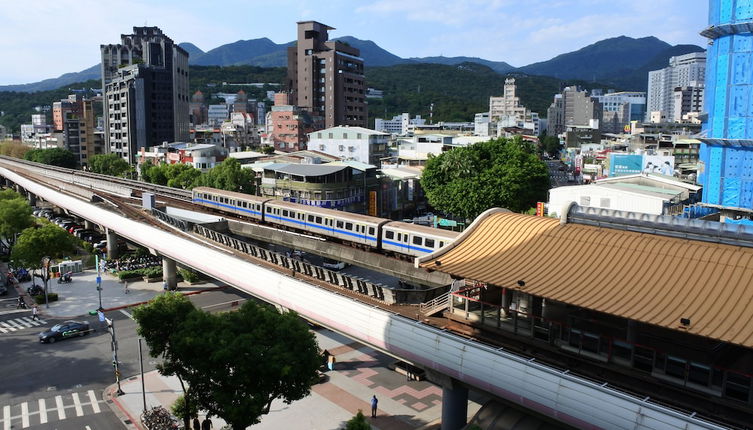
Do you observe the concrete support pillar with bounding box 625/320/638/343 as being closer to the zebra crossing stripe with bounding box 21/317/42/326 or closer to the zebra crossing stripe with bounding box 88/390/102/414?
the zebra crossing stripe with bounding box 88/390/102/414

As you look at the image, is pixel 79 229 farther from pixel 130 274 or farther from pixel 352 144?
pixel 352 144

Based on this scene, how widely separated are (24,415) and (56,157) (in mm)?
119587

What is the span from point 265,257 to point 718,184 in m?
39.3

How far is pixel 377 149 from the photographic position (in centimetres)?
9788

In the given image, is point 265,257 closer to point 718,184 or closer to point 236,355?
point 236,355

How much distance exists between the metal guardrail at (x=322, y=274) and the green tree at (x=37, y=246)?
40.3ft

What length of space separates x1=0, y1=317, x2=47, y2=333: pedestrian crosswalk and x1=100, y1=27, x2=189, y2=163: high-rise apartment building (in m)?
98.7

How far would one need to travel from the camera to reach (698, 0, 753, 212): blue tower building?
46906 mm

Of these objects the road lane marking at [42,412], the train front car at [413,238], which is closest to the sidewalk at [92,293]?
the road lane marking at [42,412]

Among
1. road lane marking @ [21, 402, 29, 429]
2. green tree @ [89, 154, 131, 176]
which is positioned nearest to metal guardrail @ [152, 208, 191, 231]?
road lane marking @ [21, 402, 29, 429]

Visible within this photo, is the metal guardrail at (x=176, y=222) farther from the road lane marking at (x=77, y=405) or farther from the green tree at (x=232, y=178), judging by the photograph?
the road lane marking at (x=77, y=405)

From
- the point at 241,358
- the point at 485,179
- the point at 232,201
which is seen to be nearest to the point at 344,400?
the point at 241,358

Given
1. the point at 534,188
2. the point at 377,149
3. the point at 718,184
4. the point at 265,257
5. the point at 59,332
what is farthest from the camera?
the point at 377,149

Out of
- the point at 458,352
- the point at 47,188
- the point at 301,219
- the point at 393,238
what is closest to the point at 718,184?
the point at 393,238
